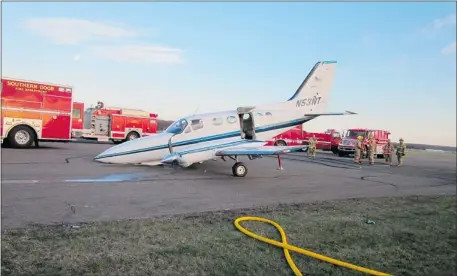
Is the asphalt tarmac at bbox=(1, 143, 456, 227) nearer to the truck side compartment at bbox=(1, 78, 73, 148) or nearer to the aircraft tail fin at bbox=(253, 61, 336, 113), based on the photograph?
the aircraft tail fin at bbox=(253, 61, 336, 113)

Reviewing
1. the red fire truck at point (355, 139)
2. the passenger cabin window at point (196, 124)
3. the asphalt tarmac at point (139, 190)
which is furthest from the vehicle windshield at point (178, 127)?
the red fire truck at point (355, 139)

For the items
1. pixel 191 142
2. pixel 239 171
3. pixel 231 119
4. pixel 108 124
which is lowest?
pixel 239 171

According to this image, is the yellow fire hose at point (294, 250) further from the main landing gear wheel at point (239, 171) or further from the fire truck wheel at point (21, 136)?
the fire truck wheel at point (21, 136)

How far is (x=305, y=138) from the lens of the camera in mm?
37938

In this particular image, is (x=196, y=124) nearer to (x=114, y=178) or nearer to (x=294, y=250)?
(x=114, y=178)

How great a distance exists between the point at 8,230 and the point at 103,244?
1461 mm

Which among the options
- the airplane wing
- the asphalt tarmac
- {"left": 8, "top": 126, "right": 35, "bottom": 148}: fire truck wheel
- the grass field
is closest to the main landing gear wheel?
the asphalt tarmac

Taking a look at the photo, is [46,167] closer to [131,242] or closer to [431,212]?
[131,242]

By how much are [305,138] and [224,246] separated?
33.9 meters

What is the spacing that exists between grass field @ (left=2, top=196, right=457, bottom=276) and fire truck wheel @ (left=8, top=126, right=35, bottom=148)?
625 inches

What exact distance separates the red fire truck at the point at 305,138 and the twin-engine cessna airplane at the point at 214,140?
63.4 ft

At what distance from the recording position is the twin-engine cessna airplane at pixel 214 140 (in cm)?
1374

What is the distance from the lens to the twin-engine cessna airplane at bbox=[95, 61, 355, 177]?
45.1ft

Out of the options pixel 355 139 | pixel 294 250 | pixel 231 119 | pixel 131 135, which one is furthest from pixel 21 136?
pixel 355 139
